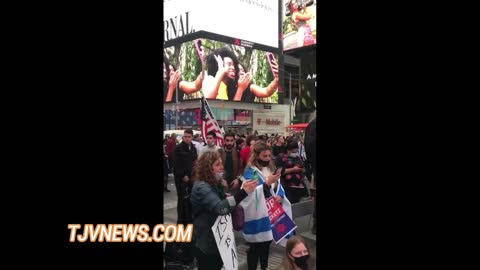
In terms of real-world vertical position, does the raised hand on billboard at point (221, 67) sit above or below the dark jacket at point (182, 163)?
above

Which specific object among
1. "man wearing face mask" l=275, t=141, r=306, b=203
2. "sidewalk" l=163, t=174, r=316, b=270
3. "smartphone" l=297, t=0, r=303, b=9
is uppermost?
"smartphone" l=297, t=0, r=303, b=9

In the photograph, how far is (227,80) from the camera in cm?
3831

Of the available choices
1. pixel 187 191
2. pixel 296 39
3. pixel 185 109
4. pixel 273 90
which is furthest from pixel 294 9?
pixel 187 191

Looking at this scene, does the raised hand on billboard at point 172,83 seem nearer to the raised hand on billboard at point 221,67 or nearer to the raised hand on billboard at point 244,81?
the raised hand on billboard at point 221,67

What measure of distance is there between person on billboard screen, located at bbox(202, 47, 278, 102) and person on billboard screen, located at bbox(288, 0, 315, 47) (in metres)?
7.60

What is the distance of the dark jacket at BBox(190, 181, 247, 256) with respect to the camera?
3.62 m

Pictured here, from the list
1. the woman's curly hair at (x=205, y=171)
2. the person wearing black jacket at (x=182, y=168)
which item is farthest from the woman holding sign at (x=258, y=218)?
the person wearing black jacket at (x=182, y=168)

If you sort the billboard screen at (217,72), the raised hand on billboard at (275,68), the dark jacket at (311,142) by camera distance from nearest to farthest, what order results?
the dark jacket at (311,142)
the billboard screen at (217,72)
the raised hand on billboard at (275,68)

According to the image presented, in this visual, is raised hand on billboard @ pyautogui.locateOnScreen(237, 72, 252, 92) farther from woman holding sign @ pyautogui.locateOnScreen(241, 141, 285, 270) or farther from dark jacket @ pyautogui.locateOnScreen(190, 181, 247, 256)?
dark jacket @ pyautogui.locateOnScreen(190, 181, 247, 256)

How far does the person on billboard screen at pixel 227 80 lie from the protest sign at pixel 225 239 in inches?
1321

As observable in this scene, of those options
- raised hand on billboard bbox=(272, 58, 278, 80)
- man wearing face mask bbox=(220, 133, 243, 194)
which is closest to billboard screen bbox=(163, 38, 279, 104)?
raised hand on billboard bbox=(272, 58, 278, 80)

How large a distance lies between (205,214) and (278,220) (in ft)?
3.73

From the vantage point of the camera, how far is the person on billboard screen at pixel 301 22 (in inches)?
1702
